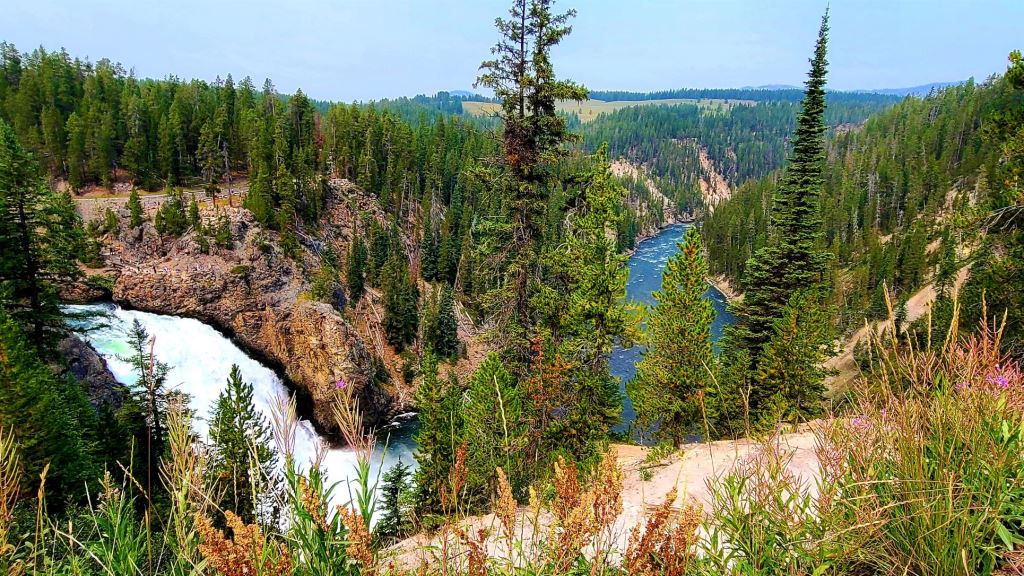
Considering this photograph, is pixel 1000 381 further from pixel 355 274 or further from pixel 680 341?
pixel 355 274

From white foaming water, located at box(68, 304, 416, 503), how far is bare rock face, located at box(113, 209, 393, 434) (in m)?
1.69

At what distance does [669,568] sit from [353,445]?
1.67 metres

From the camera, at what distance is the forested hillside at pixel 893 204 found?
67.7 m

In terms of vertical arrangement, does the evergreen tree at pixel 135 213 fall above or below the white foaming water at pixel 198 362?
above

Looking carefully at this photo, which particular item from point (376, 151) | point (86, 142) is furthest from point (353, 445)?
point (376, 151)

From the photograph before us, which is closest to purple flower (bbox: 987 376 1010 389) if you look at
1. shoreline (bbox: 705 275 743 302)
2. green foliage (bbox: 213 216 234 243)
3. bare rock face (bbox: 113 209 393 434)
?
bare rock face (bbox: 113 209 393 434)

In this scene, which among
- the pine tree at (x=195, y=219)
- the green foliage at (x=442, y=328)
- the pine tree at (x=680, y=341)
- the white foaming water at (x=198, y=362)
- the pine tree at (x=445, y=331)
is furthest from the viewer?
the pine tree at (x=445, y=331)

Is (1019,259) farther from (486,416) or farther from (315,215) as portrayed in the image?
(315,215)

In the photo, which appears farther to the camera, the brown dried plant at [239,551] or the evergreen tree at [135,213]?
the evergreen tree at [135,213]

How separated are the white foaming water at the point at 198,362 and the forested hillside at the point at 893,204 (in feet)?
195

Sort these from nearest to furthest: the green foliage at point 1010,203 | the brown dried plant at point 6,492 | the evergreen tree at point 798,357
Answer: the brown dried plant at point 6,492 → the green foliage at point 1010,203 → the evergreen tree at point 798,357

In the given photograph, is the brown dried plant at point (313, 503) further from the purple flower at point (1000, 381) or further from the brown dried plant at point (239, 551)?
the purple flower at point (1000, 381)

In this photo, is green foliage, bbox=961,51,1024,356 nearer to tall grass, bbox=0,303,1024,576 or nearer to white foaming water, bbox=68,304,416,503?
tall grass, bbox=0,303,1024,576

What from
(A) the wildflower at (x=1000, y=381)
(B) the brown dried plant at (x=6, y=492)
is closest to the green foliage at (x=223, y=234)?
(B) the brown dried plant at (x=6, y=492)
